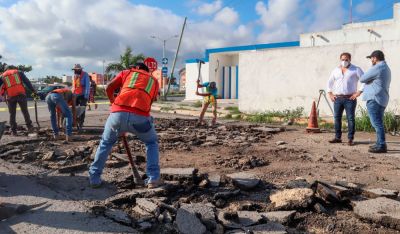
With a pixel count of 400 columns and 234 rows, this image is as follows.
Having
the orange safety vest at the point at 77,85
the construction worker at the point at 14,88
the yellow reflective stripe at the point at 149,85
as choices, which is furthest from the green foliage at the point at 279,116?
the yellow reflective stripe at the point at 149,85

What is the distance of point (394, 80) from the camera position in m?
11.9

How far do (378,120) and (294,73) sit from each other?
7.07m

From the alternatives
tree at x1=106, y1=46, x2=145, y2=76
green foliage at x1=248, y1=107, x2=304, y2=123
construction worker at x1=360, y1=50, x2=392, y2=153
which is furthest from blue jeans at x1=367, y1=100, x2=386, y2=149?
tree at x1=106, y1=46, x2=145, y2=76

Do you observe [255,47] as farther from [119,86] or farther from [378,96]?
[119,86]

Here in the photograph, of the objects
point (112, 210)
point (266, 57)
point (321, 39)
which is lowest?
point (112, 210)

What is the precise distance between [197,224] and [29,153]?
4448 mm

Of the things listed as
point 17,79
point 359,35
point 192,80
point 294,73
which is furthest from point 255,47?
point 17,79

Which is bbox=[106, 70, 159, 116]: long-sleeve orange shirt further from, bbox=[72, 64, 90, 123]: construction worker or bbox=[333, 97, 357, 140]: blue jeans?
bbox=[72, 64, 90, 123]: construction worker

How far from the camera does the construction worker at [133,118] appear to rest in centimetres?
482

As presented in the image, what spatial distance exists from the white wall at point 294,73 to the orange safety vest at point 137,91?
9285mm

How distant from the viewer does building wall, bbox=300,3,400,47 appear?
59.2 feet

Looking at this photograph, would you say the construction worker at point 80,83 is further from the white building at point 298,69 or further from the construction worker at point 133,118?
the white building at point 298,69

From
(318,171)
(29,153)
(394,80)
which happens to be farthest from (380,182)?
(394,80)

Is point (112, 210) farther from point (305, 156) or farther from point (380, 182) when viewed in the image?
point (305, 156)
